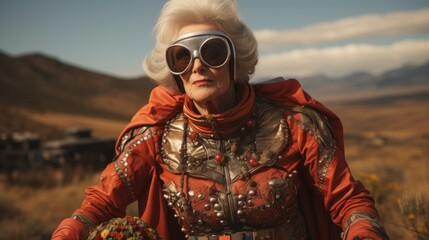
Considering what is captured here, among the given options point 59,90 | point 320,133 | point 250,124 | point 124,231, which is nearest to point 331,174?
point 320,133

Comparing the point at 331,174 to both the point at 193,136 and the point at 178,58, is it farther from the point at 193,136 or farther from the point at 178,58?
the point at 178,58

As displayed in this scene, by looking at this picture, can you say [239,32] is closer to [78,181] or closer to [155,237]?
[155,237]

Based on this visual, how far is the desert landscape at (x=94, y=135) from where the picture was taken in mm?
7137

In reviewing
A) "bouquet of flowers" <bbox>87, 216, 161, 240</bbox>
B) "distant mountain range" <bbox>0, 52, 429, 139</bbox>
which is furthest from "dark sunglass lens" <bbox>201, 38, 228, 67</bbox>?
"distant mountain range" <bbox>0, 52, 429, 139</bbox>

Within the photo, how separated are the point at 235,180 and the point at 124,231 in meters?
0.71

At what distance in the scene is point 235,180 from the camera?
3016 millimetres

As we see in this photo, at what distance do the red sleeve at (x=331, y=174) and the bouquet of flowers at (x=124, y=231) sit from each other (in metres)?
0.91

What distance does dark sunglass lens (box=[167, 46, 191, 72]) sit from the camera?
3035mm

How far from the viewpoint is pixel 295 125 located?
3.08 m

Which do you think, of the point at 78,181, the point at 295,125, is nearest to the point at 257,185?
the point at 295,125

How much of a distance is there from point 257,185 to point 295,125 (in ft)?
1.28

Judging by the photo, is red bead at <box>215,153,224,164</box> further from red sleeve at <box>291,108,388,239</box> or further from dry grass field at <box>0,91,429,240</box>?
dry grass field at <box>0,91,429,240</box>

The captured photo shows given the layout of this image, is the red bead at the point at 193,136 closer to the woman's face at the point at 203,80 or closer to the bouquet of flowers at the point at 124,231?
the woman's face at the point at 203,80

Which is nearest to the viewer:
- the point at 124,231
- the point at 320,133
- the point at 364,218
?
the point at 124,231
